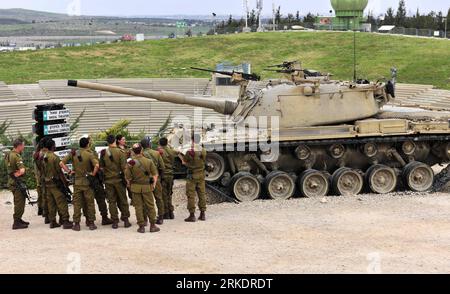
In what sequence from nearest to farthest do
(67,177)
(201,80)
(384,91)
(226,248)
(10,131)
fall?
(226,248) < (67,177) < (384,91) < (10,131) < (201,80)

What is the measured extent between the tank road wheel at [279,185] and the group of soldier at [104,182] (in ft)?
8.52

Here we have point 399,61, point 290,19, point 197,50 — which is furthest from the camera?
point 290,19

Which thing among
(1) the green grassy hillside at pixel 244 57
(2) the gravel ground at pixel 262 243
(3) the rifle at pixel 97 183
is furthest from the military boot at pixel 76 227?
(1) the green grassy hillside at pixel 244 57

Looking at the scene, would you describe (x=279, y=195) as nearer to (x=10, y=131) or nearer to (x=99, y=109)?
(x=10, y=131)

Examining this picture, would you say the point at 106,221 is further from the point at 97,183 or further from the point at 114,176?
the point at 114,176

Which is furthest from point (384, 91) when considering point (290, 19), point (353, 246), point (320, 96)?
point (290, 19)

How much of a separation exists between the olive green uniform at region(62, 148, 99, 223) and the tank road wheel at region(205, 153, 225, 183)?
3459 mm

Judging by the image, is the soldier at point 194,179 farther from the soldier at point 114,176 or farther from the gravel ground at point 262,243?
the soldier at point 114,176

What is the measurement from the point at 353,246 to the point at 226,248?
2.16 meters

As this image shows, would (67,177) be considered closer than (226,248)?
No

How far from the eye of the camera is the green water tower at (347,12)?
67.3 metres

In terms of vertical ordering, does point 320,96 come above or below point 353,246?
above

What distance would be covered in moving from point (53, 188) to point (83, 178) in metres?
0.66

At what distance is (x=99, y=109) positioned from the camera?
121 feet
